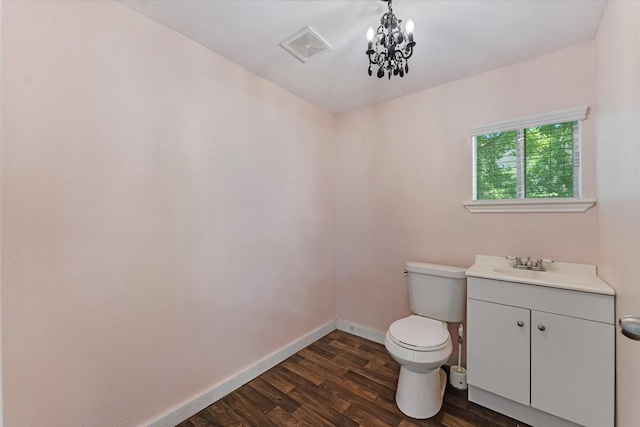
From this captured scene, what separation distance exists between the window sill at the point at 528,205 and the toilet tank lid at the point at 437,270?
1.54 feet

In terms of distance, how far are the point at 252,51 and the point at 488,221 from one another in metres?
2.04

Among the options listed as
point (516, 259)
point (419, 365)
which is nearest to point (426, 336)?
point (419, 365)

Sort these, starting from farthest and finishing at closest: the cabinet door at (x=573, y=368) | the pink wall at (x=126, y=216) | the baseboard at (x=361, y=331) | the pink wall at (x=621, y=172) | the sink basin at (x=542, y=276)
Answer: the baseboard at (x=361, y=331)
the sink basin at (x=542, y=276)
the cabinet door at (x=573, y=368)
the pink wall at (x=126, y=216)
the pink wall at (x=621, y=172)

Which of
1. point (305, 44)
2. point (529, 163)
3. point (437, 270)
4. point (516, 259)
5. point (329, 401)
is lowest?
point (329, 401)

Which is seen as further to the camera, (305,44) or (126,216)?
(305,44)

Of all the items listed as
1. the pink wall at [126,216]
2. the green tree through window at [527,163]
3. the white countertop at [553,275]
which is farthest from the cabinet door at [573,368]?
the pink wall at [126,216]

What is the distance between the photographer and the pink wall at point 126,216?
1.09 meters

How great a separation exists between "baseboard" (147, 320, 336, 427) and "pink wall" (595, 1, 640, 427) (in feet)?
6.39

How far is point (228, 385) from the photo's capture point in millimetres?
1780

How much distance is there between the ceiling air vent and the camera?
1545 mm

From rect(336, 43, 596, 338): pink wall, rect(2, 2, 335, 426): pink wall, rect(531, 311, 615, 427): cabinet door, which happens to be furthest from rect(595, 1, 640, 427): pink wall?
rect(2, 2, 335, 426): pink wall

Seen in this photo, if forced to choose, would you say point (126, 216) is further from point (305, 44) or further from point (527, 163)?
point (527, 163)

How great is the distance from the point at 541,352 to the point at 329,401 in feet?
4.21

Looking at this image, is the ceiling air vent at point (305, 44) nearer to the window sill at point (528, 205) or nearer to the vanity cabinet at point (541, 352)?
the window sill at point (528, 205)
